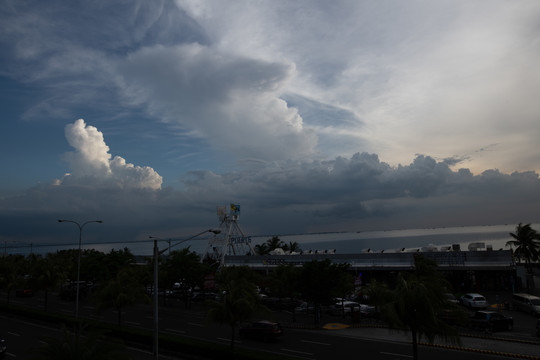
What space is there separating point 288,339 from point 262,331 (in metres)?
2.72

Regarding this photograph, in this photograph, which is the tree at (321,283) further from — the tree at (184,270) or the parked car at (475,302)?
the tree at (184,270)

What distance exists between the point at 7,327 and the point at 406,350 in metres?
38.8

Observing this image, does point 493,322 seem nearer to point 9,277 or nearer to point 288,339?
point 288,339

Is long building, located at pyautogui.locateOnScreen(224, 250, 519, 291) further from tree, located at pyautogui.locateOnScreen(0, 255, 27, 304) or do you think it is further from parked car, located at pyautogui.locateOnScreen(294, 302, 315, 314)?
tree, located at pyautogui.locateOnScreen(0, 255, 27, 304)

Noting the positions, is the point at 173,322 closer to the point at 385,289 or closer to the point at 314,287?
the point at 314,287

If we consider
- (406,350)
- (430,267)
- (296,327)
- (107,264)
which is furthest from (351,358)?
(107,264)

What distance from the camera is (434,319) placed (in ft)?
59.2

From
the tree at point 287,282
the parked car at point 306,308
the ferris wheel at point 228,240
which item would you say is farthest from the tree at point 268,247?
the tree at point 287,282

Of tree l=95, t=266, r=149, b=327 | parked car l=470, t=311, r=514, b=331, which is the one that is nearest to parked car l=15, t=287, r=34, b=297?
tree l=95, t=266, r=149, b=327

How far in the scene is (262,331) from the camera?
30234mm

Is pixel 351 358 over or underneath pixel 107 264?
underneath

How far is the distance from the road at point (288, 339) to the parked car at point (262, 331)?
0.52 meters

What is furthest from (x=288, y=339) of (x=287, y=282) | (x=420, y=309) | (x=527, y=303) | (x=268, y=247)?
(x=268, y=247)

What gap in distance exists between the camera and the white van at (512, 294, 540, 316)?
37469 millimetres
